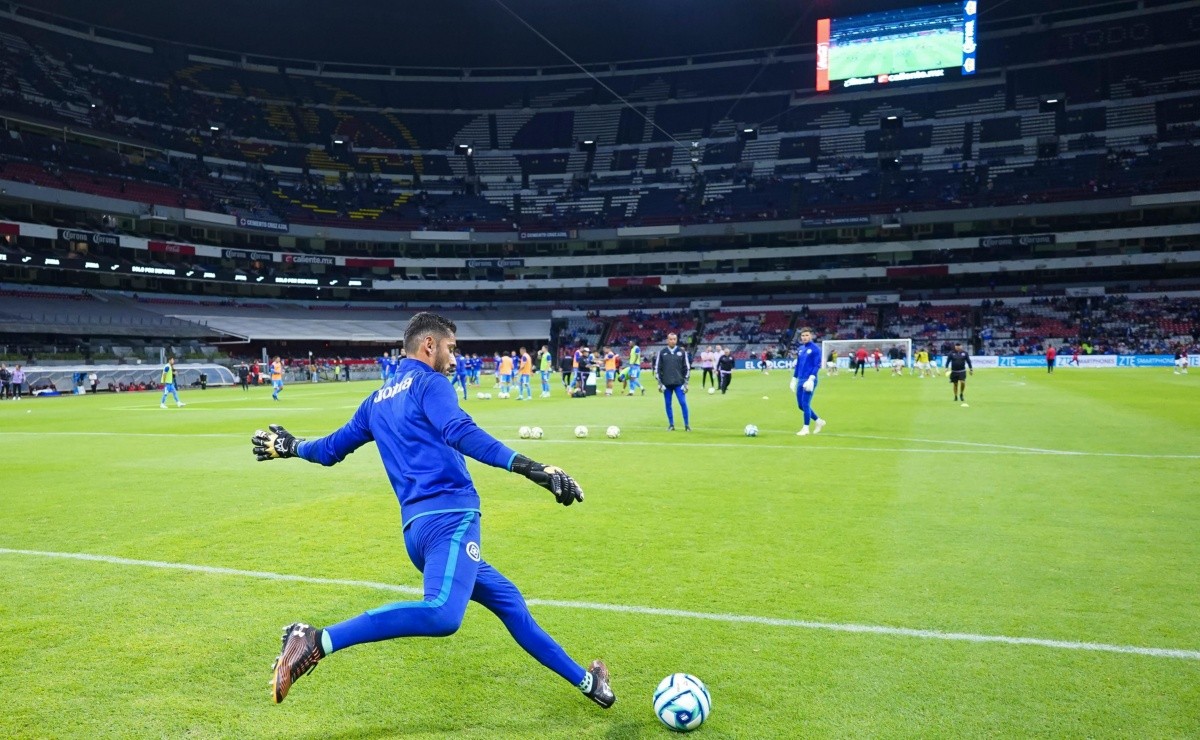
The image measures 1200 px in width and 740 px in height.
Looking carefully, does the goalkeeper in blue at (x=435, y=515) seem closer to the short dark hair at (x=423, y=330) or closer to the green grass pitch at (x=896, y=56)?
the short dark hair at (x=423, y=330)

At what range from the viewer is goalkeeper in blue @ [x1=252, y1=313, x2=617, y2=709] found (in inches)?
143

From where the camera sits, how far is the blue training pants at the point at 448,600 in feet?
12.0

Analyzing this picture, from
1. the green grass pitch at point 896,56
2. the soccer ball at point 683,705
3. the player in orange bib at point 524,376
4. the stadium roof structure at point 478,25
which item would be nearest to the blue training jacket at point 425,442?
the soccer ball at point 683,705

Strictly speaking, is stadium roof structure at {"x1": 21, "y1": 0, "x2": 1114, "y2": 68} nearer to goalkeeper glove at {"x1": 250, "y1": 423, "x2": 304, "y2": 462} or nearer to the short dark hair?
goalkeeper glove at {"x1": 250, "y1": 423, "x2": 304, "y2": 462}

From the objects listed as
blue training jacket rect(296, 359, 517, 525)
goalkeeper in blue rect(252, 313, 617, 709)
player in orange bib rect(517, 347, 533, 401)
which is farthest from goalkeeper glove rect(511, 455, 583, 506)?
player in orange bib rect(517, 347, 533, 401)

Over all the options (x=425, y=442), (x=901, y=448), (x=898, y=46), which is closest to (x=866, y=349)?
(x=898, y=46)

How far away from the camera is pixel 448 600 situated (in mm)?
3713

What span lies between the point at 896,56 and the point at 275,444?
189 ft

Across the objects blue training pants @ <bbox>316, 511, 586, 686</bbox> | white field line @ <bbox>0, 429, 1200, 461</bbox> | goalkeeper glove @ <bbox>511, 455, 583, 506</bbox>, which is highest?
goalkeeper glove @ <bbox>511, 455, 583, 506</bbox>

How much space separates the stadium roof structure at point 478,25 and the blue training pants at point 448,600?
61467 mm

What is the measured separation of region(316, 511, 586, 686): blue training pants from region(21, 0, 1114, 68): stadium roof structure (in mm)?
61467

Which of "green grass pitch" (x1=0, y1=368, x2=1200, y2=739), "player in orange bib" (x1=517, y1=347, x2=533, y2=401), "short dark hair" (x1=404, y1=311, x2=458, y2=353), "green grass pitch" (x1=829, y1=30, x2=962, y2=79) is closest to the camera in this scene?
"green grass pitch" (x1=0, y1=368, x2=1200, y2=739)

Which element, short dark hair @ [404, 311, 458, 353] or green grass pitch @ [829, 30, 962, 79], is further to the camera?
green grass pitch @ [829, 30, 962, 79]

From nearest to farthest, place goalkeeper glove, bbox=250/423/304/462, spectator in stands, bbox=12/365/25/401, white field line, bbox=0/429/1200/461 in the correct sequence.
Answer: goalkeeper glove, bbox=250/423/304/462 < white field line, bbox=0/429/1200/461 < spectator in stands, bbox=12/365/25/401
